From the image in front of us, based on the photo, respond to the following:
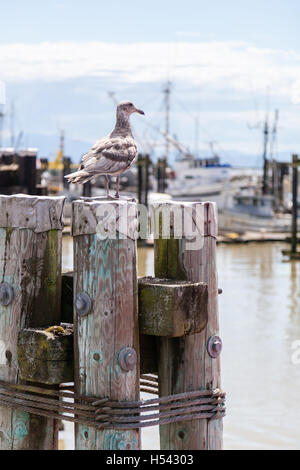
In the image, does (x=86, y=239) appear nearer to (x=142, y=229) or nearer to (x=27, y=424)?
(x=142, y=229)

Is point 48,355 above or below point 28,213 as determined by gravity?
below

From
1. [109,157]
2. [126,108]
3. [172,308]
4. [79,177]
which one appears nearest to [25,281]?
[79,177]

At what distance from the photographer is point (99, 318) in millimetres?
4855

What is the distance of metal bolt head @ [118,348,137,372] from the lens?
485 centimetres

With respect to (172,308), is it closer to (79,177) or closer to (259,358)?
(79,177)

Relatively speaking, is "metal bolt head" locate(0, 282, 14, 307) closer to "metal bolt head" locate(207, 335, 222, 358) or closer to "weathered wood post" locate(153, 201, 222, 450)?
"weathered wood post" locate(153, 201, 222, 450)

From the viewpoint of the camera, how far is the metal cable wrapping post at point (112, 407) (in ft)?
16.0

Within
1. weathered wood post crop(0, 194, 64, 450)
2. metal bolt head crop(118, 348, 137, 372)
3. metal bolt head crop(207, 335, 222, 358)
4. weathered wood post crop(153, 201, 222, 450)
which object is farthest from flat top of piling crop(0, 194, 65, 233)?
metal bolt head crop(207, 335, 222, 358)

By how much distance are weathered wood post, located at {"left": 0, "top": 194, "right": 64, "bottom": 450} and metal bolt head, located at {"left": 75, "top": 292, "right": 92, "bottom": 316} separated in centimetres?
43

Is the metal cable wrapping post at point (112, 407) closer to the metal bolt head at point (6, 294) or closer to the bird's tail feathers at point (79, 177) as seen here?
the metal bolt head at point (6, 294)

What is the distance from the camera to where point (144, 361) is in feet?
17.3

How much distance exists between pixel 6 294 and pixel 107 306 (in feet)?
2.46

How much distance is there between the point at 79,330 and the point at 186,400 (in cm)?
85
